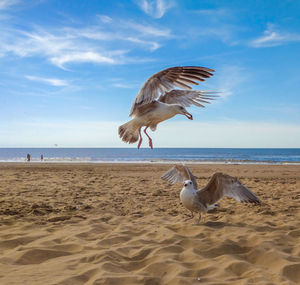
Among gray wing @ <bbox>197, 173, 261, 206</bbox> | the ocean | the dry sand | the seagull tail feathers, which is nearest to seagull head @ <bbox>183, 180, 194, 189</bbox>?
gray wing @ <bbox>197, 173, 261, 206</bbox>

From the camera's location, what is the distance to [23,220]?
194 inches

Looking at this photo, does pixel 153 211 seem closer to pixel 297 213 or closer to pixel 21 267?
pixel 297 213

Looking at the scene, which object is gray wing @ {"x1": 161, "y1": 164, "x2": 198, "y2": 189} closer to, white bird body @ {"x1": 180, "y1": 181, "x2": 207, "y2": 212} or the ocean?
white bird body @ {"x1": 180, "y1": 181, "x2": 207, "y2": 212}

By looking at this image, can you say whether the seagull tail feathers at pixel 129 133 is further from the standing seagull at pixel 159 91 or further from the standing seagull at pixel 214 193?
the standing seagull at pixel 214 193

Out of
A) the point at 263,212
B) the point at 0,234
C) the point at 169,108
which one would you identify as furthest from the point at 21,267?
the point at 263,212

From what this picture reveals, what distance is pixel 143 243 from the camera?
372cm

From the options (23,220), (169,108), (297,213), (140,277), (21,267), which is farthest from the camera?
(297,213)

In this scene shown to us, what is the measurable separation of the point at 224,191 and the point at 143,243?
177 centimetres

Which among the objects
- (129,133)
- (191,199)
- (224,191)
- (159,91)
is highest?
(159,91)

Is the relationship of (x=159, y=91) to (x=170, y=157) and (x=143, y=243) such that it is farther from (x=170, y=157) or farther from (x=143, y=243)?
(x=170, y=157)

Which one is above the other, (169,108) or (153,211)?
(169,108)

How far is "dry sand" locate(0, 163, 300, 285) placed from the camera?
280 cm

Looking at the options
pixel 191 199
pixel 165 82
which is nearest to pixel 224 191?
pixel 191 199

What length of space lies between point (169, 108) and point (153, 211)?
2.60 meters
